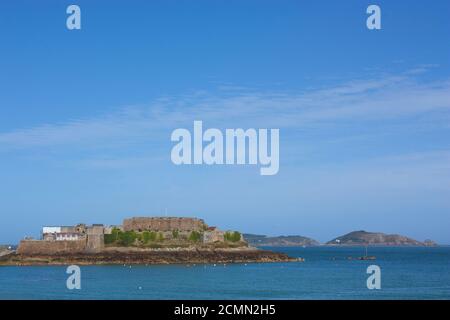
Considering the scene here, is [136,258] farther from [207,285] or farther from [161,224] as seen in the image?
[207,285]

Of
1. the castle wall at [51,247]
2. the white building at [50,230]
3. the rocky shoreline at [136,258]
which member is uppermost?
the white building at [50,230]

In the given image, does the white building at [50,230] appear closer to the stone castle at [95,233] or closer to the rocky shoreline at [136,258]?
the stone castle at [95,233]

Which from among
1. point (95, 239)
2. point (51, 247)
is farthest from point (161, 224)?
point (51, 247)

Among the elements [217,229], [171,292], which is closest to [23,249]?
[217,229]

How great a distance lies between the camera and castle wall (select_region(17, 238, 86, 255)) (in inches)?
3418

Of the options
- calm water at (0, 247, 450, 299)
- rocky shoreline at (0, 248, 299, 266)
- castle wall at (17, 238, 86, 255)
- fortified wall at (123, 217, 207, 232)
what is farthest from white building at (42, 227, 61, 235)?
calm water at (0, 247, 450, 299)

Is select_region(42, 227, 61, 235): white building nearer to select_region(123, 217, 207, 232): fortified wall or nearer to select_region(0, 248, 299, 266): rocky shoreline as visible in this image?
select_region(0, 248, 299, 266): rocky shoreline

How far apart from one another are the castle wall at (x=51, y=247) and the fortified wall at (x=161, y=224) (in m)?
7.98

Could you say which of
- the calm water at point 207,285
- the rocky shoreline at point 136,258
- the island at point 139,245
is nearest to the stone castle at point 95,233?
the island at point 139,245

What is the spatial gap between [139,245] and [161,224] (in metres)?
5.47

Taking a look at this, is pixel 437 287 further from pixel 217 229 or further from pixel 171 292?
pixel 217 229

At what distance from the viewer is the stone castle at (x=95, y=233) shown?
286ft

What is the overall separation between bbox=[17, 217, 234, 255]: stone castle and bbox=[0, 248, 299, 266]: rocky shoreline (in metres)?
1.58
